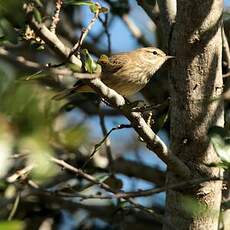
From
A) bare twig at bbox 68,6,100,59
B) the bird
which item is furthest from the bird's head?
bare twig at bbox 68,6,100,59

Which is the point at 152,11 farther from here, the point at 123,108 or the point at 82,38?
A: the point at 82,38

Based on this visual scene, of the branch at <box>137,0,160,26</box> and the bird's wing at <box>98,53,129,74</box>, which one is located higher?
the branch at <box>137,0,160,26</box>

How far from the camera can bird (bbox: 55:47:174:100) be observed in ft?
16.3

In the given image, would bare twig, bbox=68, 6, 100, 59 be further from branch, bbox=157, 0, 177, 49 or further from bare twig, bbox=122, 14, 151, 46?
bare twig, bbox=122, 14, 151, 46

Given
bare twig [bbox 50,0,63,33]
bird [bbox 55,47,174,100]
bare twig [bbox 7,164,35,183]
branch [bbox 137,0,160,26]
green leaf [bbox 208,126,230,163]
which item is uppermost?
bare twig [bbox 50,0,63,33]

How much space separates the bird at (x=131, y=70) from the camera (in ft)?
16.3

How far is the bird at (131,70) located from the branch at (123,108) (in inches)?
72.3

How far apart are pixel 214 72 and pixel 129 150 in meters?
2.68

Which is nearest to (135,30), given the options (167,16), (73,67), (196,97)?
(167,16)

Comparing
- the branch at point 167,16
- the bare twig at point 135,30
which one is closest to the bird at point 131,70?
the bare twig at point 135,30

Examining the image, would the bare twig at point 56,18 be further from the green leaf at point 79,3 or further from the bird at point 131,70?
the bird at point 131,70

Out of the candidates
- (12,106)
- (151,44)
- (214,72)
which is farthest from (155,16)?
(12,106)

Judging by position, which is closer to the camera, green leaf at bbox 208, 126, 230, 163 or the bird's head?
green leaf at bbox 208, 126, 230, 163

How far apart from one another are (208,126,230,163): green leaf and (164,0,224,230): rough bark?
337 millimetres
